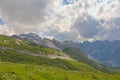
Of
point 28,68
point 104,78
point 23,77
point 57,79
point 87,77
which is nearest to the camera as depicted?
point 23,77

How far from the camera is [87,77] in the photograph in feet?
524

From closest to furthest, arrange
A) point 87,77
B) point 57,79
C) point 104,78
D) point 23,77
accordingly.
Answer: point 23,77
point 57,79
point 87,77
point 104,78

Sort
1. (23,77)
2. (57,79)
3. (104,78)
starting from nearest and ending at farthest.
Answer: (23,77), (57,79), (104,78)

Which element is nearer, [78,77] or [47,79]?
[47,79]

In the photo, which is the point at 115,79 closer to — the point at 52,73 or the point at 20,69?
the point at 52,73

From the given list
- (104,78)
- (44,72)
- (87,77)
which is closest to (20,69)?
(44,72)

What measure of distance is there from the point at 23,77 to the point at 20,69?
1852 cm

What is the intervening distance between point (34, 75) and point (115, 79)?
Answer: 5871 centimetres

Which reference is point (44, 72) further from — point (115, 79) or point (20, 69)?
point (115, 79)

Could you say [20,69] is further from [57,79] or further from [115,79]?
[115,79]

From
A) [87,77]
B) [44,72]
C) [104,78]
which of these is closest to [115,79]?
[104,78]

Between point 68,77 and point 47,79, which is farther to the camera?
point 68,77

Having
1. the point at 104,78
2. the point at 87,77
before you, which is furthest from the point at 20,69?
the point at 104,78

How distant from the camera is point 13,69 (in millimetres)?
145375
